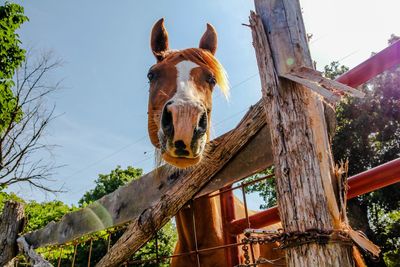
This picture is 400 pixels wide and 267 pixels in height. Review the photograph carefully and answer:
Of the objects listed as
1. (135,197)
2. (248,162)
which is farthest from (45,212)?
(248,162)

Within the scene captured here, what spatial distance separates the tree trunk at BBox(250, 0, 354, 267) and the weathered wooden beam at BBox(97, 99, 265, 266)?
0.45 metres

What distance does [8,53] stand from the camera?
35.7 ft

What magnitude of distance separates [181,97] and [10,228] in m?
2.98

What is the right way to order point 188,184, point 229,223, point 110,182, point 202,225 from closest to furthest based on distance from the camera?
point 188,184, point 202,225, point 229,223, point 110,182

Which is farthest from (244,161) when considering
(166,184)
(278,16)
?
(278,16)

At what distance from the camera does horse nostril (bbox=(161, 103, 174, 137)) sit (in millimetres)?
2201

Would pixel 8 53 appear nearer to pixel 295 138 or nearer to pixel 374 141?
pixel 295 138

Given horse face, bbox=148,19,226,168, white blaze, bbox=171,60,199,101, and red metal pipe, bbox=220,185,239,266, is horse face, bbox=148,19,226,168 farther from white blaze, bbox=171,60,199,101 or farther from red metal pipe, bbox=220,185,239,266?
red metal pipe, bbox=220,185,239,266

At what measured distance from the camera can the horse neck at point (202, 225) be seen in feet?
8.84

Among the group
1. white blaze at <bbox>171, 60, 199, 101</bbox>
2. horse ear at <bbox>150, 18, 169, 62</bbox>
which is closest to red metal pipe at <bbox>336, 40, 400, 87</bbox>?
white blaze at <bbox>171, 60, 199, 101</bbox>

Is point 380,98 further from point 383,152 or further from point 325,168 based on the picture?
point 325,168

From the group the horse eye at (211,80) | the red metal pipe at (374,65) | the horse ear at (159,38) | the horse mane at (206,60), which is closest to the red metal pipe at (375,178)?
the red metal pipe at (374,65)

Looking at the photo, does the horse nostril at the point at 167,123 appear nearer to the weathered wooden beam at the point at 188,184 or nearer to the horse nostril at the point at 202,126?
the horse nostril at the point at 202,126

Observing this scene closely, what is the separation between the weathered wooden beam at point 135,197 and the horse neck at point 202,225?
0.40m
